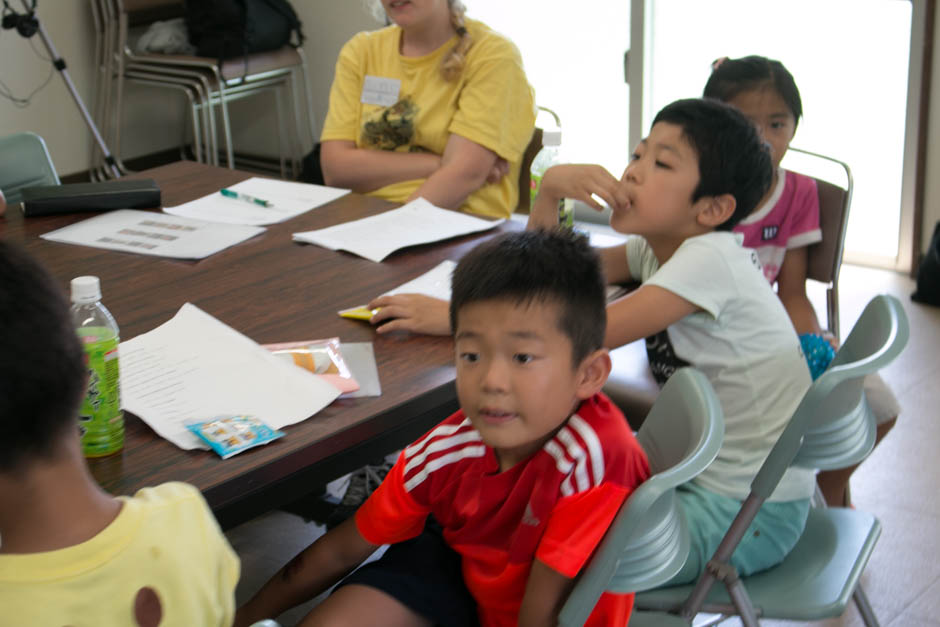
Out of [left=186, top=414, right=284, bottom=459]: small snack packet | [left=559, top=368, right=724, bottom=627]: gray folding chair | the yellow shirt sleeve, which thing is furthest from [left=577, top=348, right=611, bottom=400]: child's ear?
the yellow shirt sleeve

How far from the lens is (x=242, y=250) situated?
1.86 metres

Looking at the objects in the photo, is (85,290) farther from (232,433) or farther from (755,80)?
(755,80)

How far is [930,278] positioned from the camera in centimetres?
342

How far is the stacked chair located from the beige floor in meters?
2.61

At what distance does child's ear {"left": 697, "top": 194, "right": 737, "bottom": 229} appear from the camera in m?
1.64

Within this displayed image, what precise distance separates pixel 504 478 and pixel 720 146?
2.36 ft

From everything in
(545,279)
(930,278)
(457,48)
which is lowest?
(930,278)

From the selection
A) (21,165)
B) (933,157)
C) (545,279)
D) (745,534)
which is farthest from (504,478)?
(933,157)

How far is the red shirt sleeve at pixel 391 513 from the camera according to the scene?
1.25m

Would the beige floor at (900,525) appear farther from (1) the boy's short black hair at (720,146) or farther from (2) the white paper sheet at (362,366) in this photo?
(1) the boy's short black hair at (720,146)

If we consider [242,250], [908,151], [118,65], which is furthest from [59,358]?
[118,65]

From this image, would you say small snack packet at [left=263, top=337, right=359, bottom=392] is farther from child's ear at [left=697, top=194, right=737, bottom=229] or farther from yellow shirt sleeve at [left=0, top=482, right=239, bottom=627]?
child's ear at [left=697, top=194, right=737, bottom=229]

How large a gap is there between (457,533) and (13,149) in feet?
5.61

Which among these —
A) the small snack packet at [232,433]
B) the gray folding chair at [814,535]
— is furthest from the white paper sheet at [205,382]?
the gray folding chair at [814,535]
